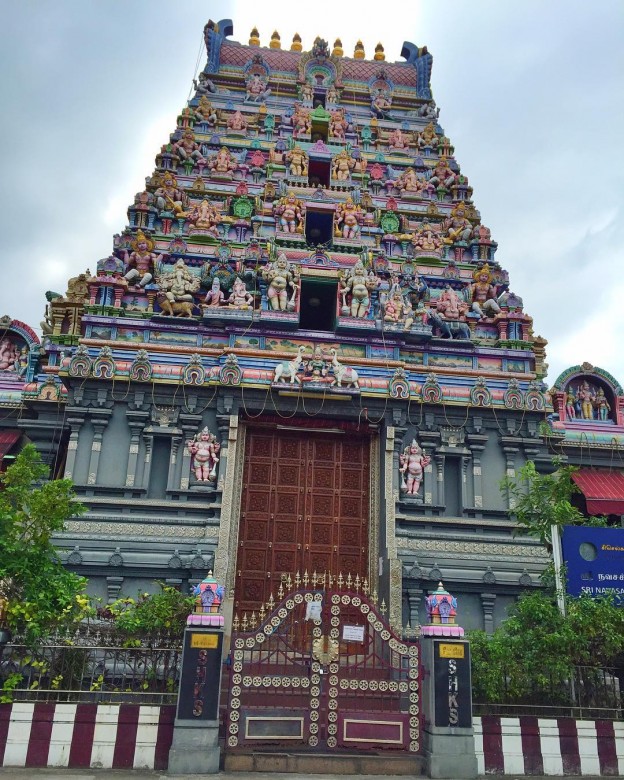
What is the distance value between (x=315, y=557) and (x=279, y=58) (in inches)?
897

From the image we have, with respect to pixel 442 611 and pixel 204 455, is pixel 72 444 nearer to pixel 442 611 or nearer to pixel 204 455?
pixel 204 455

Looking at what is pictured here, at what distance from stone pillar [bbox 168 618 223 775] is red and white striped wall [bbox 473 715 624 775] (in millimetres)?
4221

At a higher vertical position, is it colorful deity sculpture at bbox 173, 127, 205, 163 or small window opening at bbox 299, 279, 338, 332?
colorful deity sculpture at bbox 173, 127, 205, 163

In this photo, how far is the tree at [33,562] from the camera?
450 inches

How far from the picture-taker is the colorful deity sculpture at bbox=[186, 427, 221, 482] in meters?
18.5

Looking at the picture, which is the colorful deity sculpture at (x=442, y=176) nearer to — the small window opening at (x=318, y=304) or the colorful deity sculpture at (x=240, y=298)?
the small window opening at (x=318, y=304)

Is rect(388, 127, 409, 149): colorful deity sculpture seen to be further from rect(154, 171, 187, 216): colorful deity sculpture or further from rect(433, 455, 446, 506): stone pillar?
rect(433, 455, 446, 506): stone pillar

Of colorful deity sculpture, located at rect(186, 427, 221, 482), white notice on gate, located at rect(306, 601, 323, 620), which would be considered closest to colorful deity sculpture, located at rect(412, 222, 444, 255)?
colorful deity sculpture, located at rect(186, 427, 221, 482)

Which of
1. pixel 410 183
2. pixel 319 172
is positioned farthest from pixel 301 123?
A: pixel 410 183

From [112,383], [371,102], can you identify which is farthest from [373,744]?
[371,102]

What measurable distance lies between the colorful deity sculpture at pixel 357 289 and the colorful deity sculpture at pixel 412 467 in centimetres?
430

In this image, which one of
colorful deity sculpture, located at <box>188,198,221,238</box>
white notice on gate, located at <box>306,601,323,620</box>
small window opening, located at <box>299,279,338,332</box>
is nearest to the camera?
white notice on gate, located at <box>306,601,323,620</box>

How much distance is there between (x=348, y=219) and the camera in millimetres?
22984

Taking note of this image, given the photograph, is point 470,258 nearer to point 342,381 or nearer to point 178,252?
point 342,381
